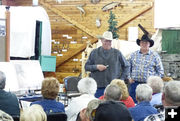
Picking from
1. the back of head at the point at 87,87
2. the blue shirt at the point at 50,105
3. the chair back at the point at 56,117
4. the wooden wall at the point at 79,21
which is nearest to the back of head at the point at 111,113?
the chair back at the point at 56,117

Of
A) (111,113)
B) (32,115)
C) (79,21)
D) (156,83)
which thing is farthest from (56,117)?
(79,21)

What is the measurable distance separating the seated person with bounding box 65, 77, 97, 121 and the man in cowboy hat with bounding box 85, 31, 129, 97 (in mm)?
1362

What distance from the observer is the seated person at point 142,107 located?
3.20 meters

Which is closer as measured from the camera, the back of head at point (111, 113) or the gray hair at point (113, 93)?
the back of head at point (111, 113)

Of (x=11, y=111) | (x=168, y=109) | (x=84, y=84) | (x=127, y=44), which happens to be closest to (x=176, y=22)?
(x=127, y=44)

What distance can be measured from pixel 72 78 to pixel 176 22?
9.98 feet

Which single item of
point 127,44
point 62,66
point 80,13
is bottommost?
point 62,66

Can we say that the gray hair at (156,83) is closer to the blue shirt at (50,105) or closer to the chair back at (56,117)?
the blue shirt at (50,105)

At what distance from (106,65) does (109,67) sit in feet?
0.17

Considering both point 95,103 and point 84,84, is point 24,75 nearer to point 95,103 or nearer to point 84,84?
point 84,84

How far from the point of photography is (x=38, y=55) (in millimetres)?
10555

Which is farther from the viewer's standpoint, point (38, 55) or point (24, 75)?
point (38, 55)

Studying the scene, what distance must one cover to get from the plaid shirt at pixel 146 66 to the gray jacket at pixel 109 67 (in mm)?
165

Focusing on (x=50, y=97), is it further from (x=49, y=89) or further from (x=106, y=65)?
(x=106, y=65)
